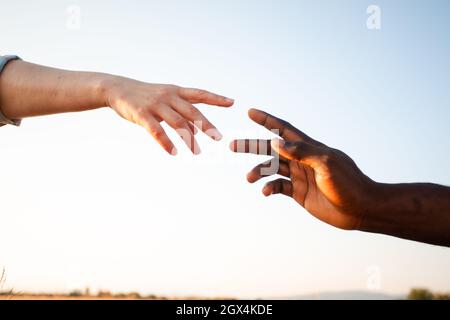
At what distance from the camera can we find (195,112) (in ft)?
8.59

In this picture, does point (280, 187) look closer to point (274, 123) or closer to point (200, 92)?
point (274, 123)

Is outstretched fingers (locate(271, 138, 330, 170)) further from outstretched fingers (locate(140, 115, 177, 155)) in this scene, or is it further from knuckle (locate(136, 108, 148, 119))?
knuckle (locate(136, 108, 148, 119))

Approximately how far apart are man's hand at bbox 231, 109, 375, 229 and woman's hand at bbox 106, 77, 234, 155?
46 cm

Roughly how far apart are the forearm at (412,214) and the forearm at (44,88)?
7.28ft

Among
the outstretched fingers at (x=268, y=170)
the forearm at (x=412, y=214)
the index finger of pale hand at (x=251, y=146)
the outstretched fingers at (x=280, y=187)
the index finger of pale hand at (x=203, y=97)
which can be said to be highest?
the index finger of pale hand at (x=203, y=97)

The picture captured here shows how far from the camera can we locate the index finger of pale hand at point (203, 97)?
2.78 metres

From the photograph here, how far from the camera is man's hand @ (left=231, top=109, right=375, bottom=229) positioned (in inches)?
106

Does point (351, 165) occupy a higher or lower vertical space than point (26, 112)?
lower

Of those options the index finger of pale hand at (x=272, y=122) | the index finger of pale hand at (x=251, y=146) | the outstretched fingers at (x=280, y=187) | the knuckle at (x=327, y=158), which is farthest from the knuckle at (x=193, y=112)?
the outstretched fingers at (x=280, y=187)

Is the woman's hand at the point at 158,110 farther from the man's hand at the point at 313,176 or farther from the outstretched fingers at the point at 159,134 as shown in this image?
the man's hand at the point at 313,176
